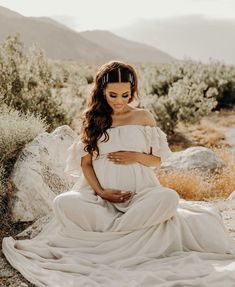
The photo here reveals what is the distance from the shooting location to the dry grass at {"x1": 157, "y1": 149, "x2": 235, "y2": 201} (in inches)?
300

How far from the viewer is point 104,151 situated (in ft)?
16.5

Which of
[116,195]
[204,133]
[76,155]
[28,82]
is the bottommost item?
[204,133]

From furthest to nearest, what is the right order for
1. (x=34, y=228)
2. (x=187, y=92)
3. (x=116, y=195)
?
1. (x=187, y=92)
2. (x=34, y=228)
3. (x=116, y=195)

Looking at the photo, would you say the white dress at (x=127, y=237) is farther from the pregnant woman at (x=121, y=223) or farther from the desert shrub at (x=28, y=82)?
the desert shrub at (x=28, y=82)

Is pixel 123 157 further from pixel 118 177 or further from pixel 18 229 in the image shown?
pixel 18 229

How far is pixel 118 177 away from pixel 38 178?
3.99 feet

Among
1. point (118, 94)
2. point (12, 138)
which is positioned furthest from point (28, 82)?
point (118, 94)

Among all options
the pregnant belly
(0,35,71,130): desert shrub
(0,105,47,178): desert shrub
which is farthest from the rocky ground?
(0,35,71,130): desert shrub

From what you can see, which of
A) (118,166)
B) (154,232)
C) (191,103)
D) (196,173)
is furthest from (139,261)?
(191,103)

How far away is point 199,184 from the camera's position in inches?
305

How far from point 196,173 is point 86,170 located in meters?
3.66

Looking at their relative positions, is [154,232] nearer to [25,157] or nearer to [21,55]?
[25,157]

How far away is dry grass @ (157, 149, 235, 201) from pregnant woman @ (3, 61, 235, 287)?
255 cm

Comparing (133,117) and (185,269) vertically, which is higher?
(133,117)
